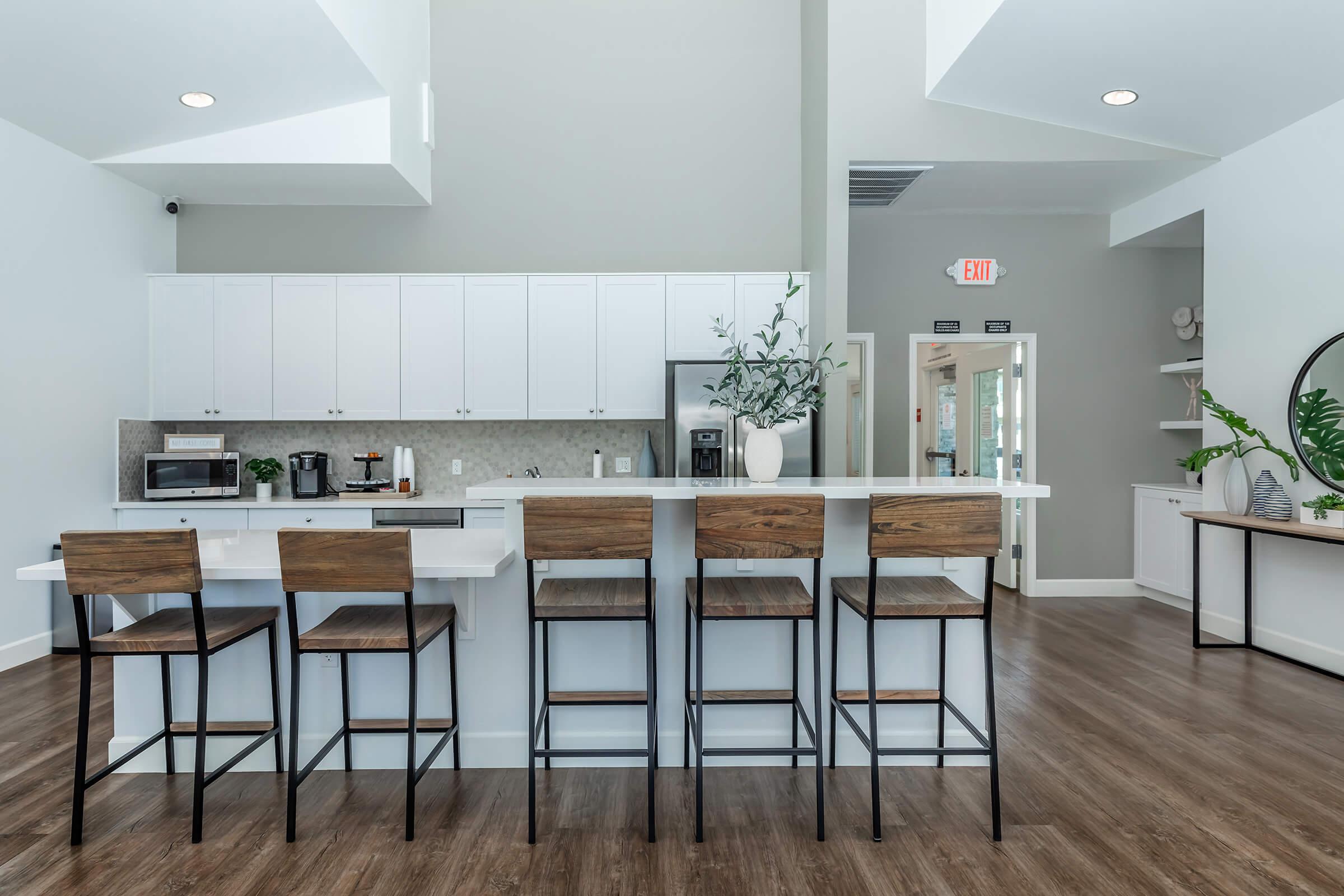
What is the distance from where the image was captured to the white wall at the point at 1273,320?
3.73 m

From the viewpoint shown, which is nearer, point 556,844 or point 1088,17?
point 556,844

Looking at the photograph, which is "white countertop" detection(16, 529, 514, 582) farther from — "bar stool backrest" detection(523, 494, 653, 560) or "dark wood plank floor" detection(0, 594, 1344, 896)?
"dark wood plank floor" detection(0, 594, 1344, 896)

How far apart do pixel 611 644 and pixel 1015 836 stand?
1.49m

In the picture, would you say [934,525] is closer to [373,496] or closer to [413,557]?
[413,557]

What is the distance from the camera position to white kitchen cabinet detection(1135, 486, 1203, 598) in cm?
489

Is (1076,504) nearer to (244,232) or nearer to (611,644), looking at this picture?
(611,644)

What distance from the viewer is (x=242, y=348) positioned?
4.65 m

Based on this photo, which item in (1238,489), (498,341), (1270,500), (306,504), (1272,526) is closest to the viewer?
(1272,526)

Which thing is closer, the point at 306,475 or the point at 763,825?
the point at 763,825

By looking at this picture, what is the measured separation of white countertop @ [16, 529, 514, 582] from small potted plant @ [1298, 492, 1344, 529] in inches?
160

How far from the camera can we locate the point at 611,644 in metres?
2.73

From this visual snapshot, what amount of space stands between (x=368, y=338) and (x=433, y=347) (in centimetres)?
43

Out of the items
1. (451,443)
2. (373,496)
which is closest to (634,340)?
(451,443)

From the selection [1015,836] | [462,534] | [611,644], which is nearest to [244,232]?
[462,534]
